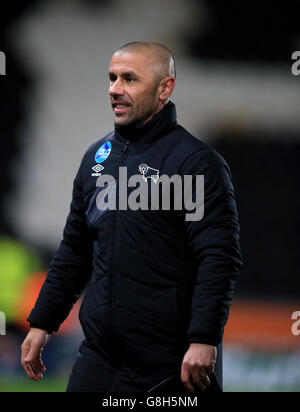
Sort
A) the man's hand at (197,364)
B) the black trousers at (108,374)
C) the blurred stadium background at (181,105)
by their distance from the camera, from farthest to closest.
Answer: the blurred stadium background at (181,105) → the black trousers at (108,374) → the man's hand at (197,364)

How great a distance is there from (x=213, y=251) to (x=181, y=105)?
4346mm

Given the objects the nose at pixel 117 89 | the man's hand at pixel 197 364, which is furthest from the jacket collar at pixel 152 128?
the man's hand at pixel 197 364

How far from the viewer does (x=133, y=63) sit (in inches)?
82.6

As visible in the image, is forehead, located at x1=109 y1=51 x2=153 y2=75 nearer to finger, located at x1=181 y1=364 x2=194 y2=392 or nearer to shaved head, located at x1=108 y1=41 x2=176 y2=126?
shaved head, located at x1=108 y1=41 x2=176 y2=126

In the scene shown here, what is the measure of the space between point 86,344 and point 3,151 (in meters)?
4.09

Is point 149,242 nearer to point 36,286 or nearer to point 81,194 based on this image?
point 81,194

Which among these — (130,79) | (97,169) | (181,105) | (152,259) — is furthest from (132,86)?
(181,105)

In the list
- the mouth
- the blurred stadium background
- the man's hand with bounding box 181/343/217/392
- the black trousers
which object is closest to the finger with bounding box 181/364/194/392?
the man's hand with bounding box 181/343/217/392

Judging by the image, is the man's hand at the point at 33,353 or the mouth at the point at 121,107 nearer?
the mouth at the point at 121,107

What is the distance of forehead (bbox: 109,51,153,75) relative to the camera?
2098 millimetres

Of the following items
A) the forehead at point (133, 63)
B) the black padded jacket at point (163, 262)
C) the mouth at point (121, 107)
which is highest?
the forehead at point (133, 63)

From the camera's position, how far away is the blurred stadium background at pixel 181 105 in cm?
591

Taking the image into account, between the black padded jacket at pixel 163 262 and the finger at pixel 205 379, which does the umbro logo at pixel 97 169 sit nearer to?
the black padded jacket at pixel 163 262

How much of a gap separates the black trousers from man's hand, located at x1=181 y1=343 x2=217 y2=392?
0.12m
